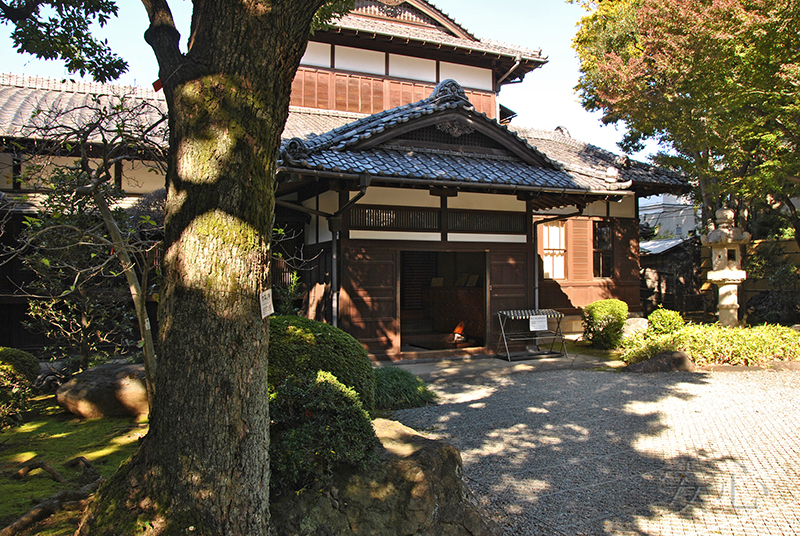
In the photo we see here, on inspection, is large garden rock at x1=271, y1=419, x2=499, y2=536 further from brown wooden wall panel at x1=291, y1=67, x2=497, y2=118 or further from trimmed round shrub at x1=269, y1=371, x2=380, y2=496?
brown wooden wall panel at x1=291, y1=67, x2=497, y2=118

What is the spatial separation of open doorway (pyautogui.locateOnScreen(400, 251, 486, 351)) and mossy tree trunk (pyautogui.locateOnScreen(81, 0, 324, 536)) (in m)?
8.78

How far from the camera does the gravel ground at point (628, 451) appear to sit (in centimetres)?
403

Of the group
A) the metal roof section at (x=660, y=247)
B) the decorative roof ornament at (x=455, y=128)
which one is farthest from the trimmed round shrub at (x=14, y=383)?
the metal roof section at (x=660, y=247)

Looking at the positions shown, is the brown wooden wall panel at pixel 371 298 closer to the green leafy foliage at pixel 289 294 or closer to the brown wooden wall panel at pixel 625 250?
the green leafy foliage at pixel 289 294

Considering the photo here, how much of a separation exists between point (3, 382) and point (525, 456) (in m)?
6.47

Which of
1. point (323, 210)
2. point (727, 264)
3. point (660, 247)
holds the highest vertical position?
point (323, 210)

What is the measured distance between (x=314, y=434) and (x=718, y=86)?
35.4ft

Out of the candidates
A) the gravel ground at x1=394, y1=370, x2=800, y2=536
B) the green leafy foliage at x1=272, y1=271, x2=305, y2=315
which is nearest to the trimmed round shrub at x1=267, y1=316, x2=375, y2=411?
the gravel ground at x1=394, y1=370, x2=800, y2=536

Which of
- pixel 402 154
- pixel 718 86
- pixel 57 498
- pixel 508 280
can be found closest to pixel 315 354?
pixel 57 498

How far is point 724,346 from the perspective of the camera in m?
9.90

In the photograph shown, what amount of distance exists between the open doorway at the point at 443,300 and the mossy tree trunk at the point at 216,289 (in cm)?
878

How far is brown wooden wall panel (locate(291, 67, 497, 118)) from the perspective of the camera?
14.3 meters

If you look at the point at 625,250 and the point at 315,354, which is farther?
the point at 625,250

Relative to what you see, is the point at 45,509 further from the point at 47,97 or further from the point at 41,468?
the point at 47,97
